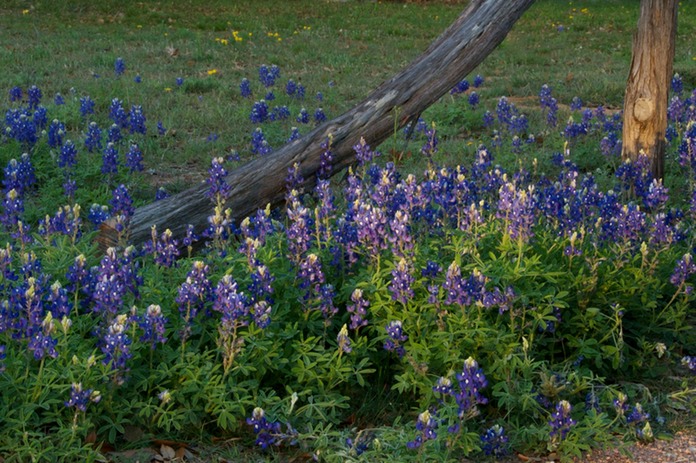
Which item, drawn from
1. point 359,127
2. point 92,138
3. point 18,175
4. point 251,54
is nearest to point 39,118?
point 92,138

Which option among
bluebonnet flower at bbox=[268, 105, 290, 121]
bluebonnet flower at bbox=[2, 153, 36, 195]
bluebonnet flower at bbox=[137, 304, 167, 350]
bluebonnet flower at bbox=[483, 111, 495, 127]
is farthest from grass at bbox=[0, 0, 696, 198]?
bluebonnet flower at bbox=[137, 304, 167, 350]

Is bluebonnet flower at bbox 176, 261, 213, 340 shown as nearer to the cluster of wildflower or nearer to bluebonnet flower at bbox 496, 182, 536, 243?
the cluster of wildflower

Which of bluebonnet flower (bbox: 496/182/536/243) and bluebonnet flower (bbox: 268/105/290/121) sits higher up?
bluebonnet flower (bbox: 496/182/536/243)

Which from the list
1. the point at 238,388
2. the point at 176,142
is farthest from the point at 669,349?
the point at 176,142

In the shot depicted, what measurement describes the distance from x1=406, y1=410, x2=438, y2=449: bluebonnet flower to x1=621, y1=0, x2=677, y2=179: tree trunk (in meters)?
3.70

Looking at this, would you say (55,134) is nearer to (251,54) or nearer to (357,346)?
(357,346)

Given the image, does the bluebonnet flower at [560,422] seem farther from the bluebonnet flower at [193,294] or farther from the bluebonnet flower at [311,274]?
the bluebonnet flower at [193,294]

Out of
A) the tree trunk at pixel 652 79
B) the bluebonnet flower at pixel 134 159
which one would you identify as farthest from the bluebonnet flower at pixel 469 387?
the bluebonnet flower at pixel 134 159

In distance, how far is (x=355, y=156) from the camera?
20.1ft

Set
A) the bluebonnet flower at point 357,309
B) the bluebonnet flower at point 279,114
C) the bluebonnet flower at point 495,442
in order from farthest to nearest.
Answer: the bluebonnet flower at point 279,114 → the bluebonnet flower at point 357,309 → the bluebonnet flower at point 495,442

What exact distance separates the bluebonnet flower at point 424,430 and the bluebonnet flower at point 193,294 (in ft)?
3.25

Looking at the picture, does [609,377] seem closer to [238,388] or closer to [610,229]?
[610,229]

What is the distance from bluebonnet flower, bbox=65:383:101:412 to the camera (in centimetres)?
329

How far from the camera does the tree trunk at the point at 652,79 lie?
6500mm
